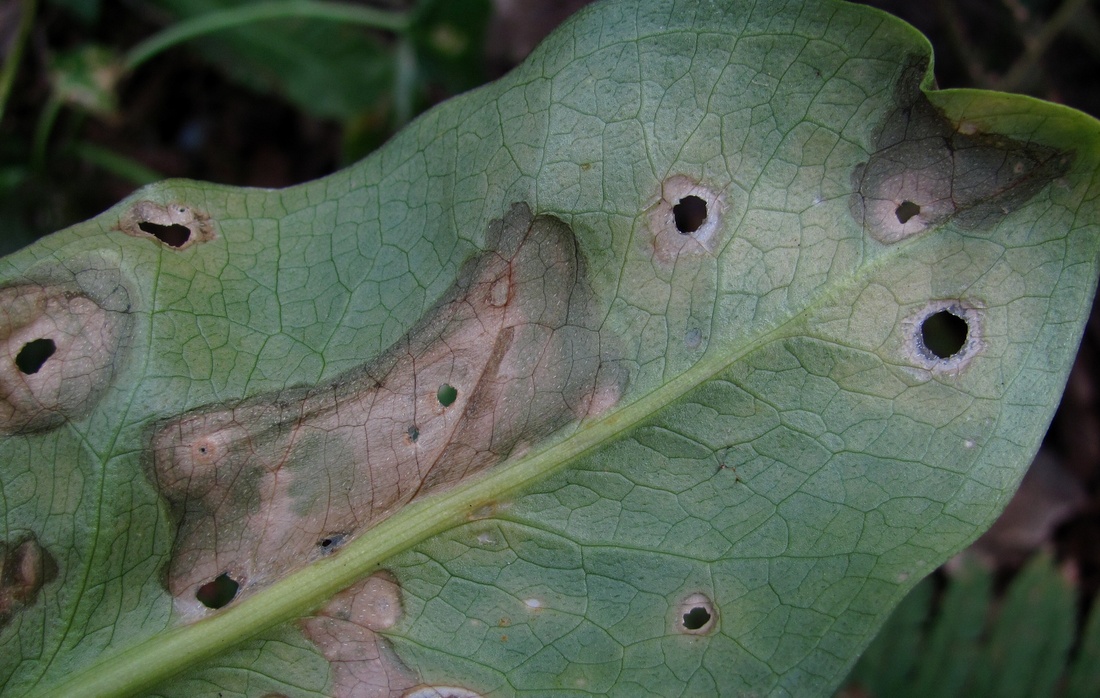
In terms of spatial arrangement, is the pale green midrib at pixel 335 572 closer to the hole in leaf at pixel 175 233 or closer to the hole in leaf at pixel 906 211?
the hole in leaf at pixel 906 211

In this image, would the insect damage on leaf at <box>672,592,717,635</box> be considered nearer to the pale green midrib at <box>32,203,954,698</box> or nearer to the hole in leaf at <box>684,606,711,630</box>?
the hole in leaf at <box>684,606,711,630</box>

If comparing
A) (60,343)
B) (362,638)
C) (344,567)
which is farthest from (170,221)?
(362,638)

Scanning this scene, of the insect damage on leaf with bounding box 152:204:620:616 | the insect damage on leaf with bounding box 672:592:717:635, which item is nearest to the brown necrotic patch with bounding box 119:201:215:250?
the insect damage on leaf with bounding box 152:204:620:616

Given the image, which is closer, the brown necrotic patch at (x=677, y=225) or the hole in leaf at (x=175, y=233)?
the brown necrotic patch at (x=677, y=225)

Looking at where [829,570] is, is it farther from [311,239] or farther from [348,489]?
[311,239]

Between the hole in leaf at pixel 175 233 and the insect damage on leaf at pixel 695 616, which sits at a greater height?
the hole in leaf at pixel 175 233

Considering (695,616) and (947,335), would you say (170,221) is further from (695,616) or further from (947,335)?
(947,335)

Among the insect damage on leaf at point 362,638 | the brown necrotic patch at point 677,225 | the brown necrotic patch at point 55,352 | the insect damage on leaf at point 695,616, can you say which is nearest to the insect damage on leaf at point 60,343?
the brown necrotic patch at point 55,352

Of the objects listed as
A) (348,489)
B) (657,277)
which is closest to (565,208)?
(657,277)
